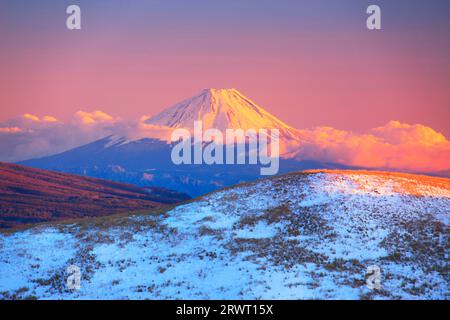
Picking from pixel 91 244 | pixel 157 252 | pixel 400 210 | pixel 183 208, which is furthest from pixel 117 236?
pixel 400 210

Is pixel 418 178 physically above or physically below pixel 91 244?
above

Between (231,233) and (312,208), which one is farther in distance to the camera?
(312,208)

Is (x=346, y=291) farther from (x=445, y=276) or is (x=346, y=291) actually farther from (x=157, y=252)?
(x=157, y=252)
